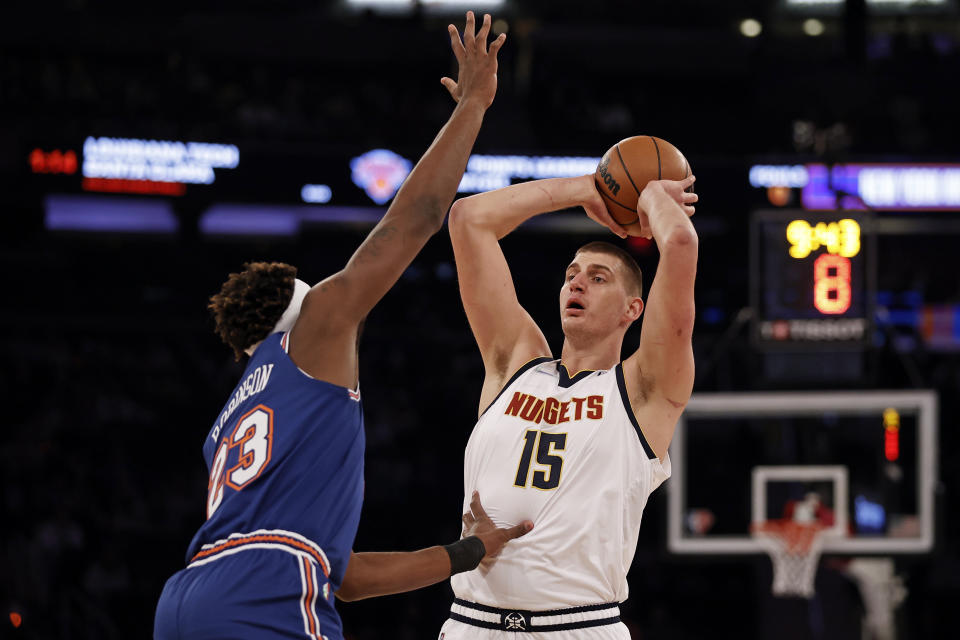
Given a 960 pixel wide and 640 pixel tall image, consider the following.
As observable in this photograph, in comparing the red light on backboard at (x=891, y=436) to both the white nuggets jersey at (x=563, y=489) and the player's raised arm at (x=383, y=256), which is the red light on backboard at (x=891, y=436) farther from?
the player's raised arm at (x=383, y=256)

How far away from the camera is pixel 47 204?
14227 millimetres

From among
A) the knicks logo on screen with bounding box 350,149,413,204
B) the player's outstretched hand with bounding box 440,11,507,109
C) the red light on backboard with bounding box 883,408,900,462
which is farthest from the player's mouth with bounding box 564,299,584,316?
the knicks logo on screen with bounding box 350,149,413,204

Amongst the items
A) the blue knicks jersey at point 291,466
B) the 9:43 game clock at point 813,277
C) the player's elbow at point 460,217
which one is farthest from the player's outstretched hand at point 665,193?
the 9:43 game clock at point 813,277

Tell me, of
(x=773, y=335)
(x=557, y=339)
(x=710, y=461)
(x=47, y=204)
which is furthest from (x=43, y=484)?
(x=773, y=335)

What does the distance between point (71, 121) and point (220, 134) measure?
1.56m

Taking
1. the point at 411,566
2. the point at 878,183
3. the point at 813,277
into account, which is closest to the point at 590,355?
the point at 411,566

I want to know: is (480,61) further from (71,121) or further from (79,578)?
(79,578)

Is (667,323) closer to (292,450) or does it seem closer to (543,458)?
(543,458)

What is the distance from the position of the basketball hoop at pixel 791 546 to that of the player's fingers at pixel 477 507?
229 inches

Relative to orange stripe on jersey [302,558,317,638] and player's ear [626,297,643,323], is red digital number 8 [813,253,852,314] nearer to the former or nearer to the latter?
player's ear [626,297,643,323]

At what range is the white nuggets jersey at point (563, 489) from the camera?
3766mm

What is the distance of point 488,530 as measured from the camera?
380cm

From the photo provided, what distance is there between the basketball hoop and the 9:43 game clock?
4.88 feet

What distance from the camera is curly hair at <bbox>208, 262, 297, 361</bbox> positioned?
10.4ft
